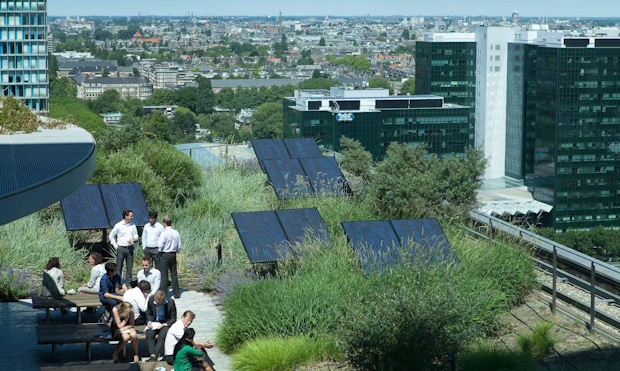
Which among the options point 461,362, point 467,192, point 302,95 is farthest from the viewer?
point 302,95

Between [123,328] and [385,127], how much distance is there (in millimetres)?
92006

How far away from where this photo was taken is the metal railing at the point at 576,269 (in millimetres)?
10812

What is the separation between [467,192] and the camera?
Result: 23.1 metres

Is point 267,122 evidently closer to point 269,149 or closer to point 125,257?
point 269,149

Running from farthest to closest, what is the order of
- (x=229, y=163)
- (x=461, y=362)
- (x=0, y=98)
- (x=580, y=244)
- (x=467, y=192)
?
(x=580, y=244) → (x=467, y=192) → (x=229, y=163) → (x=0, y=98) → (x=461, y=362)

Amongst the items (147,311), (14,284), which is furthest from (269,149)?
(147,311)

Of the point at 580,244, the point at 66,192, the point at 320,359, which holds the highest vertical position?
the point at 66,192

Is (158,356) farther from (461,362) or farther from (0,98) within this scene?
(0,98)

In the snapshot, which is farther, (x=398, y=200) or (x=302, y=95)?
(x=302, y=95)

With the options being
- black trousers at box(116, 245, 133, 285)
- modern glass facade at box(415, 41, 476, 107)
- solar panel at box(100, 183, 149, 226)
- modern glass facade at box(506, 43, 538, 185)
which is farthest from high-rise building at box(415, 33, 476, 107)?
black trousers at box(116, 245, 133, 285)

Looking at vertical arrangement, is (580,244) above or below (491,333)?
below

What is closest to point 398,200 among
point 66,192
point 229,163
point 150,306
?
point 229,163

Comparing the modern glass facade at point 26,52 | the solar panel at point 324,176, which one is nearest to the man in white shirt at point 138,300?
the solar panel at point 324,176

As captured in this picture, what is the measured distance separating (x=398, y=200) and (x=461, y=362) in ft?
26.0
